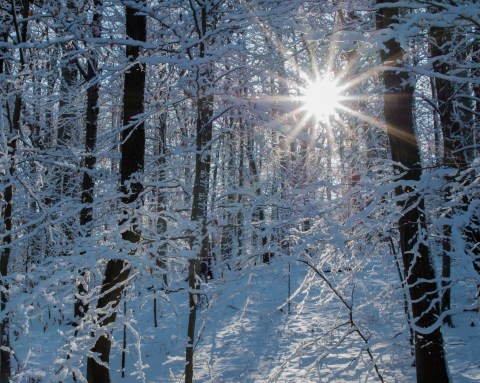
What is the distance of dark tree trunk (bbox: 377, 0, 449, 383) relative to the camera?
176 inches

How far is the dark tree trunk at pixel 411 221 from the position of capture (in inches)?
176

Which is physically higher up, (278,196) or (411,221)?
(278,196)

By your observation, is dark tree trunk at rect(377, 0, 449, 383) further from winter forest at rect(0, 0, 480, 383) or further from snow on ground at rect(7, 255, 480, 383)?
snow on ground at rect(7, 255, 480, 383)

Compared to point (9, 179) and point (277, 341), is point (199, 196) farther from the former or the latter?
point (277, 341)

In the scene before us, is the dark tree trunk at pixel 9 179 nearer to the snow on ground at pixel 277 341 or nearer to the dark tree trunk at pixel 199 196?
the snow on ground at pixel 277 341

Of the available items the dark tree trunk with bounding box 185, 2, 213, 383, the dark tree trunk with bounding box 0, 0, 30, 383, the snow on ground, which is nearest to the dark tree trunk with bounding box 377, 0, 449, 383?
the snow on ground

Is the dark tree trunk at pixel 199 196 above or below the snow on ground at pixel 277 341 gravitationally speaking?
above

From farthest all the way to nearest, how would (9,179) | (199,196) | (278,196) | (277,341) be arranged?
(277,341), (9,179), (199,196), (278,196)

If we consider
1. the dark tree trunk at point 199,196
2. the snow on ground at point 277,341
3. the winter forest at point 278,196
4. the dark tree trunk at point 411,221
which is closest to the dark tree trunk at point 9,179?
the winter forest at point 278,196

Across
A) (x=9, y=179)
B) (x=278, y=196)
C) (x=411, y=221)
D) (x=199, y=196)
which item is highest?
(x=9, y=179)

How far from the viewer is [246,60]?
527cm

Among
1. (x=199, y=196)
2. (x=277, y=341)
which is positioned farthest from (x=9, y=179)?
(x=277, y=341)

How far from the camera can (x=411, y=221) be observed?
4500 millimetres

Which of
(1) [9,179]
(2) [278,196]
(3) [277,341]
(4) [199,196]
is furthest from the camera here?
(3) [277,341]
